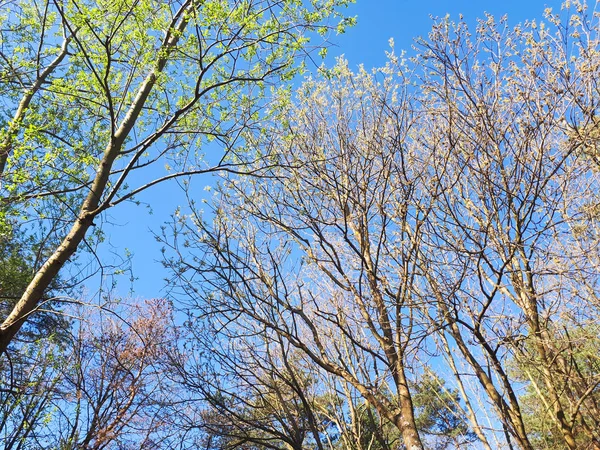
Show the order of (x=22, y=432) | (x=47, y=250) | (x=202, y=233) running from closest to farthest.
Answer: (x=202, y=233), (x=22, y=432), (x=47, y=250)

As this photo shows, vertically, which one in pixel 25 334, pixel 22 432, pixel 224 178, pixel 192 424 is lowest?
pixel 22 432

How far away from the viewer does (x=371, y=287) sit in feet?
12.9

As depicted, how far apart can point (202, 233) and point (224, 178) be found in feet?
3.57

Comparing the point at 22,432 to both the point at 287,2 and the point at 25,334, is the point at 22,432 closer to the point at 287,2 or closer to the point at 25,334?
the point at 25,334

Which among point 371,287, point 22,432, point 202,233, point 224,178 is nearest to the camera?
point 371,287

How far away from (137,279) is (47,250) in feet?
13.1

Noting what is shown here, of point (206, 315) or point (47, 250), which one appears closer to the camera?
point (206, 315)

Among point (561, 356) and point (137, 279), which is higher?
point (561, 356)

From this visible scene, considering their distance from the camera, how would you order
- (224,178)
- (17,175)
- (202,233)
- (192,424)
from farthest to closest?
(224,178), (202,233), (192,424), (17,175)

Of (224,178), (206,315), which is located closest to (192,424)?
(206,315)

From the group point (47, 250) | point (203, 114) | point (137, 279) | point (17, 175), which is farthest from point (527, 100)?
point (47, 250)

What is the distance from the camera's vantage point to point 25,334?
7.09m

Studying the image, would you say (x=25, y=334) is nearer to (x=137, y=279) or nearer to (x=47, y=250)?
(x=47, y=250)

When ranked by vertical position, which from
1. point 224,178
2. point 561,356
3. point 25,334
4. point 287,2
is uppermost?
point 287,2
